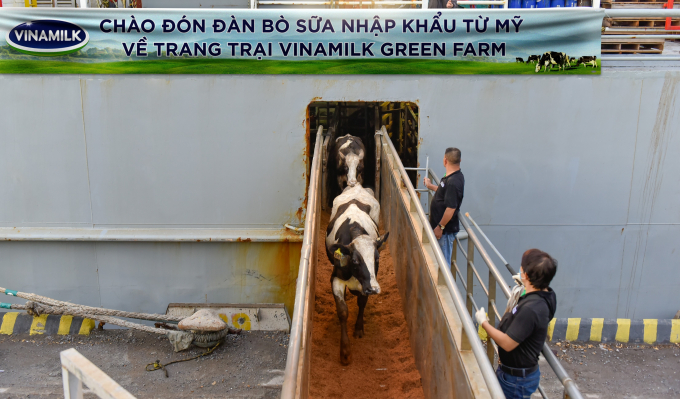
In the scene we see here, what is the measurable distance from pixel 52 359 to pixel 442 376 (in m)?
5.96

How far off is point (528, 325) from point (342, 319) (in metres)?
2.33

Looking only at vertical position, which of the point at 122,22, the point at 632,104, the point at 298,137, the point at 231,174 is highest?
the point at 122,22

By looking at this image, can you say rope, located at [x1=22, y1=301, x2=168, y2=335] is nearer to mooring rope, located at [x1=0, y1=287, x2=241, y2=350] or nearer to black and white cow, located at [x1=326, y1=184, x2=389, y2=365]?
mooring rope, located at [x1=0, y1=287, x2=241, y2=350]

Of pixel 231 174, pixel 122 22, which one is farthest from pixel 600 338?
pixel 122 22

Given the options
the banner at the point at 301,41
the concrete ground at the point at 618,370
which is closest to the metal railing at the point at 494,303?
the concrete ground at the point at 618,370

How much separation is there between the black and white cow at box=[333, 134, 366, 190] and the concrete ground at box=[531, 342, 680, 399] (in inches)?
143

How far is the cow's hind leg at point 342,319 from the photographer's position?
501 cm

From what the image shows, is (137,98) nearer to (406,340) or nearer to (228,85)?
(228,85)

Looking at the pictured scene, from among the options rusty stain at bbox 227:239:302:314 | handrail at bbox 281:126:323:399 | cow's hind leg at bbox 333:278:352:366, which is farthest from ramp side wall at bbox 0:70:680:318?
handrail at bbox 281:126:323:399

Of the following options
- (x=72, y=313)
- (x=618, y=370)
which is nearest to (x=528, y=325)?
(x=618, y=370)

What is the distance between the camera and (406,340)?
17.7 ft

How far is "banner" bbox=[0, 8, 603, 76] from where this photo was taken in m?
7.26

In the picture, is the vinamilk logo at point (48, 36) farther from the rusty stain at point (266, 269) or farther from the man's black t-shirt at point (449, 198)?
the man's black t-shirt at point (449, 198)

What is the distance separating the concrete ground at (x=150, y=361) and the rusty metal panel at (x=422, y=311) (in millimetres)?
2321
